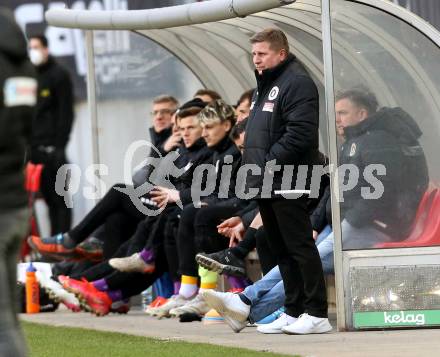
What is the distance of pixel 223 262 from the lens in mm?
10070

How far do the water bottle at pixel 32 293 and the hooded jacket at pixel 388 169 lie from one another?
147 inches

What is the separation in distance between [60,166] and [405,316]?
819cm

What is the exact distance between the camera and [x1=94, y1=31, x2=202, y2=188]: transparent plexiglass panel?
13.5 metres

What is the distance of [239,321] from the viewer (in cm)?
956

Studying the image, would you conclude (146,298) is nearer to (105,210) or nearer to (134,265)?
(105,210)

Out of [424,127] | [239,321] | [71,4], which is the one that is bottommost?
[239,321]

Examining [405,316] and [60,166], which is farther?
[60,166]

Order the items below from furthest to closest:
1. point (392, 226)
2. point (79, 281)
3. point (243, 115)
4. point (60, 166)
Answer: point (60, 166) < point (79, 281) < point (243, 115) < point (392, 226)

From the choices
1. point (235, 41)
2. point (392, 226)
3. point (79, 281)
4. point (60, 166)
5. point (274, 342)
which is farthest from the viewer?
point (60, 166)

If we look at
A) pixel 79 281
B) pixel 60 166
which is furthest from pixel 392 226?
pixel 60 166

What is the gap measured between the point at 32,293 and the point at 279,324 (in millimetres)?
3636

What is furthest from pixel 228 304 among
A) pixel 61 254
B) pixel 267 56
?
pixel 61 254

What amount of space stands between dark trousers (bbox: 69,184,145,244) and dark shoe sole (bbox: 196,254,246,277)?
203 cm

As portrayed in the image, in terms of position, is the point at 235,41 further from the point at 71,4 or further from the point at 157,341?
the point at 71,4
